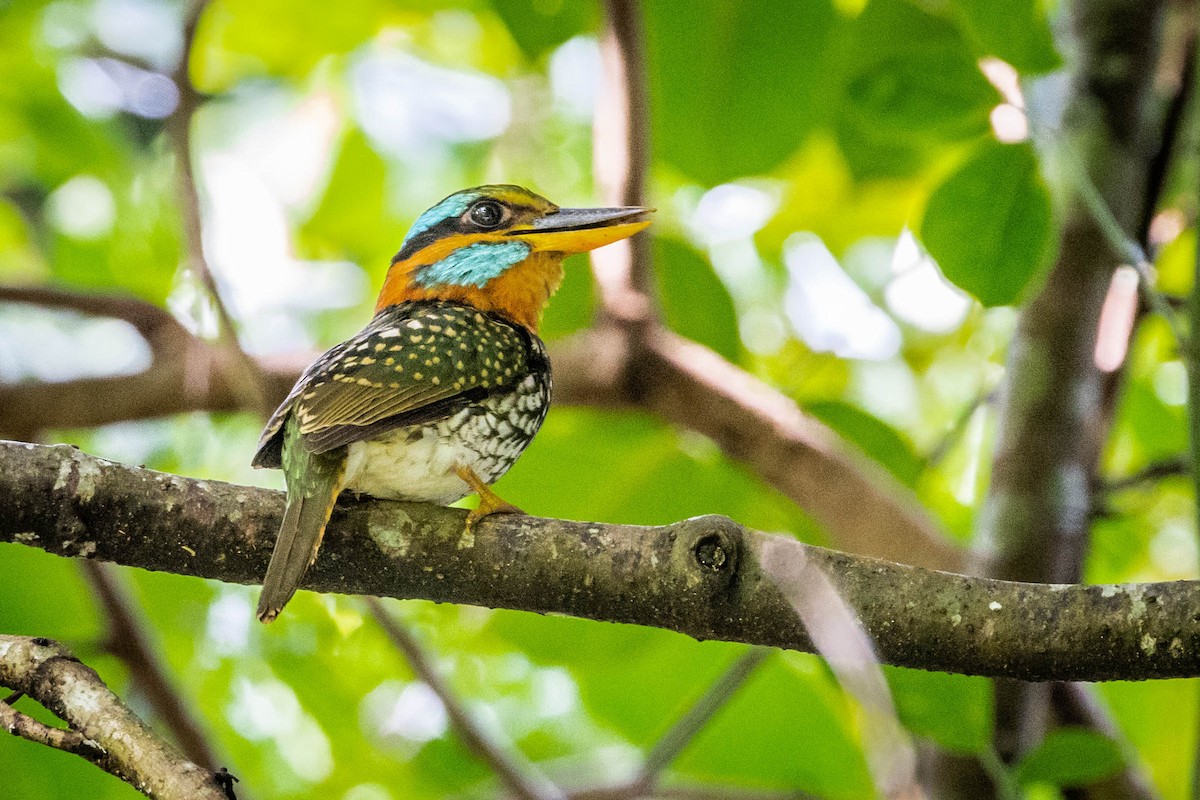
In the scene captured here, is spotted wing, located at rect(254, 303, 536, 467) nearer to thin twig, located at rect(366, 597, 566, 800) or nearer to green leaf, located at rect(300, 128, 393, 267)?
thin twig, located at rect(366, 597, 566, 800)

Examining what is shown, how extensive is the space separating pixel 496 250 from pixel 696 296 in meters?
1.15

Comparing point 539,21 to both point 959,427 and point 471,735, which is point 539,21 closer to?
point 959,427

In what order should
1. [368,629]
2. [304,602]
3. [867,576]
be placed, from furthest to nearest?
[368,629] → [304,602] → [867,576]

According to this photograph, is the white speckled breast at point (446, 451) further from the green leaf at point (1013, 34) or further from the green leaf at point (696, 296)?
the green leaf at point (696, 296)

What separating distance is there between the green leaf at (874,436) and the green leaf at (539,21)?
137 centimetres

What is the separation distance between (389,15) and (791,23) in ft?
5.65

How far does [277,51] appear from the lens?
15.4 ft

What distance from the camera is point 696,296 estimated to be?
423cm

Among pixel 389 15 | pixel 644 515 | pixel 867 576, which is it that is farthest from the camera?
pixel 389 15

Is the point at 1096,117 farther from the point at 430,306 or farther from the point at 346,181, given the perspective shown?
the point at 346,181

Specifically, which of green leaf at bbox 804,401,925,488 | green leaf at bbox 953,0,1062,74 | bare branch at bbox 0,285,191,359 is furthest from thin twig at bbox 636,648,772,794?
bare branch at bbox 0,285,191,359

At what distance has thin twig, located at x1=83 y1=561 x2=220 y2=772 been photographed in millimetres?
3637

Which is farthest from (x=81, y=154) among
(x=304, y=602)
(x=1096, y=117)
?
(x=1096, y=117)

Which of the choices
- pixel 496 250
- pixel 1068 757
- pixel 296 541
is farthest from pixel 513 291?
pixel 1068 757
